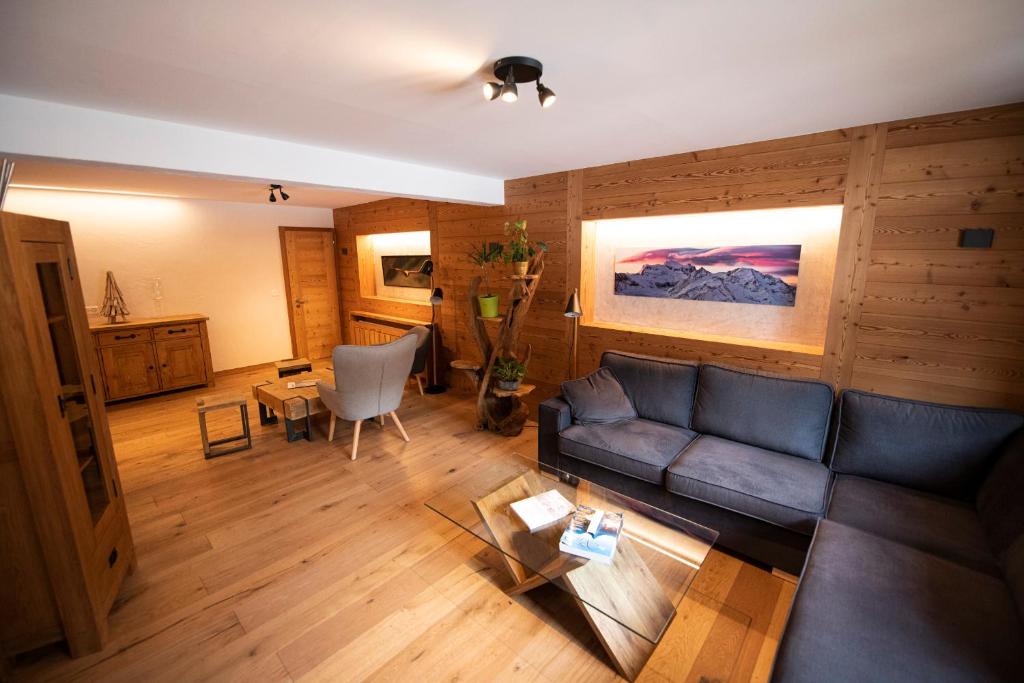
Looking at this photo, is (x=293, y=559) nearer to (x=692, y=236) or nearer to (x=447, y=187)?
(x=447, y=187)

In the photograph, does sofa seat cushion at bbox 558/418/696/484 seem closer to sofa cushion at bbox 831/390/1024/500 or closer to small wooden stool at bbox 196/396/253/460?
sofa cushion at bbox 831/390/1024/500

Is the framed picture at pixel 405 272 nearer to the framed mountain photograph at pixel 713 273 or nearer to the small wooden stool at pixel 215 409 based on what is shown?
the small wooden stool at pixel 215 409

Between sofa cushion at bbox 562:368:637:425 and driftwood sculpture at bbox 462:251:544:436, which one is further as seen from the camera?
driftwood sculpture at bbox 462:251:544:436

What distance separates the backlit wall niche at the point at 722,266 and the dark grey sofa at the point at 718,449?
0.43 m

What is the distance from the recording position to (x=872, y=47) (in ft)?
4.89

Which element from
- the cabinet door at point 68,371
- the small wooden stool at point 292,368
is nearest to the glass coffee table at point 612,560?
the cabinet door at point 68,371

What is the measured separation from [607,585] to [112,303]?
19.2ft

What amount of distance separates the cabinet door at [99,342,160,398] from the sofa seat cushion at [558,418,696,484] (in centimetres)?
475

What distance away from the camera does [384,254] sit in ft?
19.7

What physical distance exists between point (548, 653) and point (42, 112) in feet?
10.9

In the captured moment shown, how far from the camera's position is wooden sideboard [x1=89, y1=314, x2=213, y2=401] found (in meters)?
4.41

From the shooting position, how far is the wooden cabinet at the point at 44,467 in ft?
4.96

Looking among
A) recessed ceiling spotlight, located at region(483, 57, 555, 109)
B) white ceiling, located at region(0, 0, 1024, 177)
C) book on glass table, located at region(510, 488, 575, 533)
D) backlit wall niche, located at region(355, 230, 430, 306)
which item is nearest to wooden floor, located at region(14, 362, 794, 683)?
book on glass table, located at region(510, 488, 575, 533)

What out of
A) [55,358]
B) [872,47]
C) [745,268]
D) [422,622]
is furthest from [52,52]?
[745,268]
